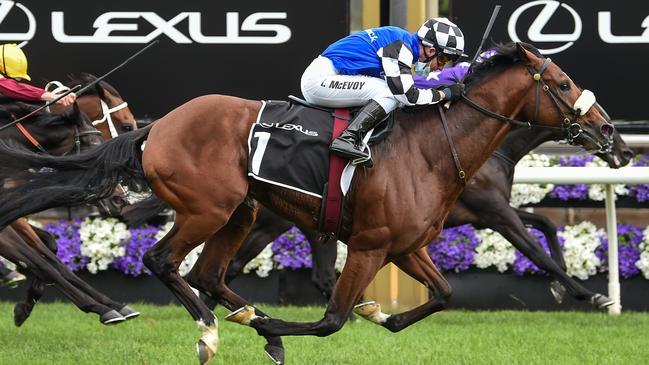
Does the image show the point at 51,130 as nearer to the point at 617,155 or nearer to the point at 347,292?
the point at 347,292

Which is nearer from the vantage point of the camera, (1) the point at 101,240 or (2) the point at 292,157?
(2) the point at 292,157

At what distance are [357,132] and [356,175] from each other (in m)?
0.20

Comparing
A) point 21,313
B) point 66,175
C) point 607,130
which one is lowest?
point 21,313

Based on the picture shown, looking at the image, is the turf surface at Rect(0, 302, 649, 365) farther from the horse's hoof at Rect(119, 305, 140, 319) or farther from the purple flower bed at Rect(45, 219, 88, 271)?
the purple flower bed at Rect(45, 219, 88, 271)

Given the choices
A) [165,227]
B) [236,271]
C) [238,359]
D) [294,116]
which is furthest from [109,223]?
[294,116]

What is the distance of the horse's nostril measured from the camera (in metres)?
5.86

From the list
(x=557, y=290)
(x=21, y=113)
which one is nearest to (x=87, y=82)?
(x=21, y=113)

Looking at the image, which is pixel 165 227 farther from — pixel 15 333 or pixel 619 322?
pixel 619 322

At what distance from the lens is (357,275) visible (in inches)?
224

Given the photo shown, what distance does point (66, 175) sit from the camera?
20.1ft

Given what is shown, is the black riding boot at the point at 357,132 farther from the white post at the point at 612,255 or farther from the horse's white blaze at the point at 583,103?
the white post at the point at 612,255

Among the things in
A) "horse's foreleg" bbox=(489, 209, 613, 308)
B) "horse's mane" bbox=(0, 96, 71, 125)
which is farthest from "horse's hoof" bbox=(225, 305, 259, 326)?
"horse's foreleg" bbox=(489, 209, 613, 308)

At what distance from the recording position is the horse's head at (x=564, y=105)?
586 cm

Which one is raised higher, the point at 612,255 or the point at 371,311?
the point at 371,311
